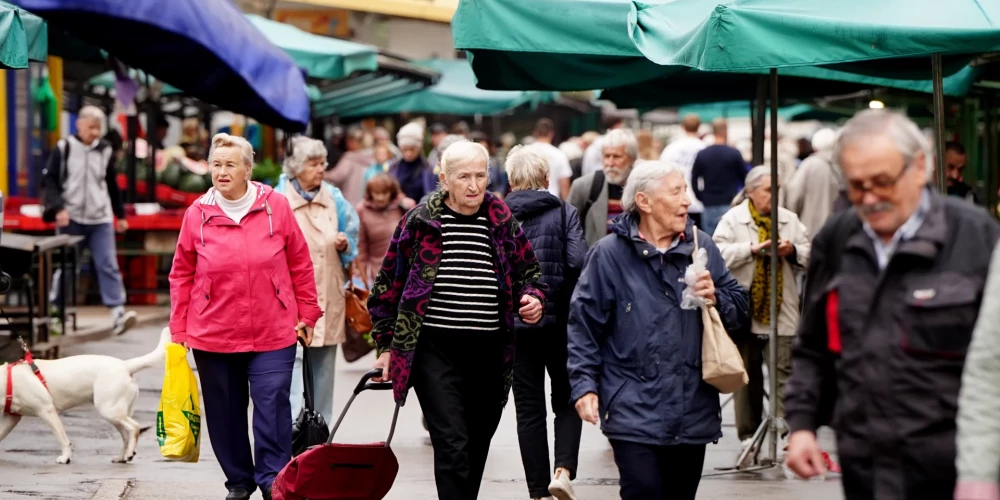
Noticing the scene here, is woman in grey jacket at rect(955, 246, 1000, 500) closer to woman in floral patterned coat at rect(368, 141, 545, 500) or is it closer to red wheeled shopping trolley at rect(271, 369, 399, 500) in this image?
woman in floral patterned coat at rect(368, 141, 545, 500)

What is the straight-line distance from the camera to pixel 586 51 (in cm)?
819

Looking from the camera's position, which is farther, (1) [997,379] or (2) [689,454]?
(2) [689,454]

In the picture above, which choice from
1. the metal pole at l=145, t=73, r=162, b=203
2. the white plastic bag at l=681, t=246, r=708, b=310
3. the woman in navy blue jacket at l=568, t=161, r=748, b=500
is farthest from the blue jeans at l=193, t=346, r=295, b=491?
the metal pole at l=145, t=73, r=162, b=203

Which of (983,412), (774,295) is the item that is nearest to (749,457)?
(774,295)

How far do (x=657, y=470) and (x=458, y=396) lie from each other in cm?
115

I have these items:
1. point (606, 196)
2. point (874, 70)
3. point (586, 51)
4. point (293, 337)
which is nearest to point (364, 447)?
point (293, 337)

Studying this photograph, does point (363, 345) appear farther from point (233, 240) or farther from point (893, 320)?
point (893, 320)

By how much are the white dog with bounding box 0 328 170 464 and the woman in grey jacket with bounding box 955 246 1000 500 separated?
5770 mm

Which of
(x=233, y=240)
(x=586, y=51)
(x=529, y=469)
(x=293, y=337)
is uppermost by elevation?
(x=586, y=51)

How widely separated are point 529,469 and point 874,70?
3524 millimetres

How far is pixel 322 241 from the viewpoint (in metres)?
8.95

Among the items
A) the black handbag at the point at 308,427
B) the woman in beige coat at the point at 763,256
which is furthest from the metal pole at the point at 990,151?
the black handbag at the point at 308,427

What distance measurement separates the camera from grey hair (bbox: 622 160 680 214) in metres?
5.98

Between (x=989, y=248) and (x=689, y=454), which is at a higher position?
(x=989, y=248)
